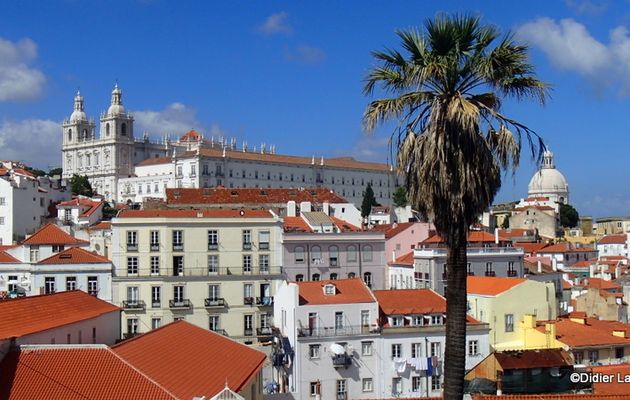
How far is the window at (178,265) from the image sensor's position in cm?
5616

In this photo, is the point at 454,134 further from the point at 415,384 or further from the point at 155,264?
the point at 155,264

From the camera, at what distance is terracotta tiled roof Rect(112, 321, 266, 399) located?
20.3 m

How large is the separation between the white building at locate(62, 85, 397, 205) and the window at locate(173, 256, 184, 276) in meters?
105

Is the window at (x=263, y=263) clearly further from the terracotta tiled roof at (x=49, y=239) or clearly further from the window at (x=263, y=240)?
the terracotta tiled roof at (x=49, y=239)

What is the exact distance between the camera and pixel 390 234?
6981cm

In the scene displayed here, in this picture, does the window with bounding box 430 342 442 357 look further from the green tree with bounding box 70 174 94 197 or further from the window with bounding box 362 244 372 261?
the green tree with bounding box 70 174 94 197

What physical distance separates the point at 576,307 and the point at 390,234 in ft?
56.3

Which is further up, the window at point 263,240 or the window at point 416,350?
the window at point 263,240

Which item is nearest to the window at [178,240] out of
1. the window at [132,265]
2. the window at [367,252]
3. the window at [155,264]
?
the window at [155,264]

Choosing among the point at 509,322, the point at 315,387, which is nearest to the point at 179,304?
the point at 315,387

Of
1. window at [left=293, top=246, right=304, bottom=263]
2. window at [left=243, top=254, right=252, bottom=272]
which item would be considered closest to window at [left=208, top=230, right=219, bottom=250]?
window at [left=243, top=254, right=252, bottom=272]

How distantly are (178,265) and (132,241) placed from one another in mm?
3645

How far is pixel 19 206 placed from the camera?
104 m

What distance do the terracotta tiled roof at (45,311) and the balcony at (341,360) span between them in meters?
12.3
